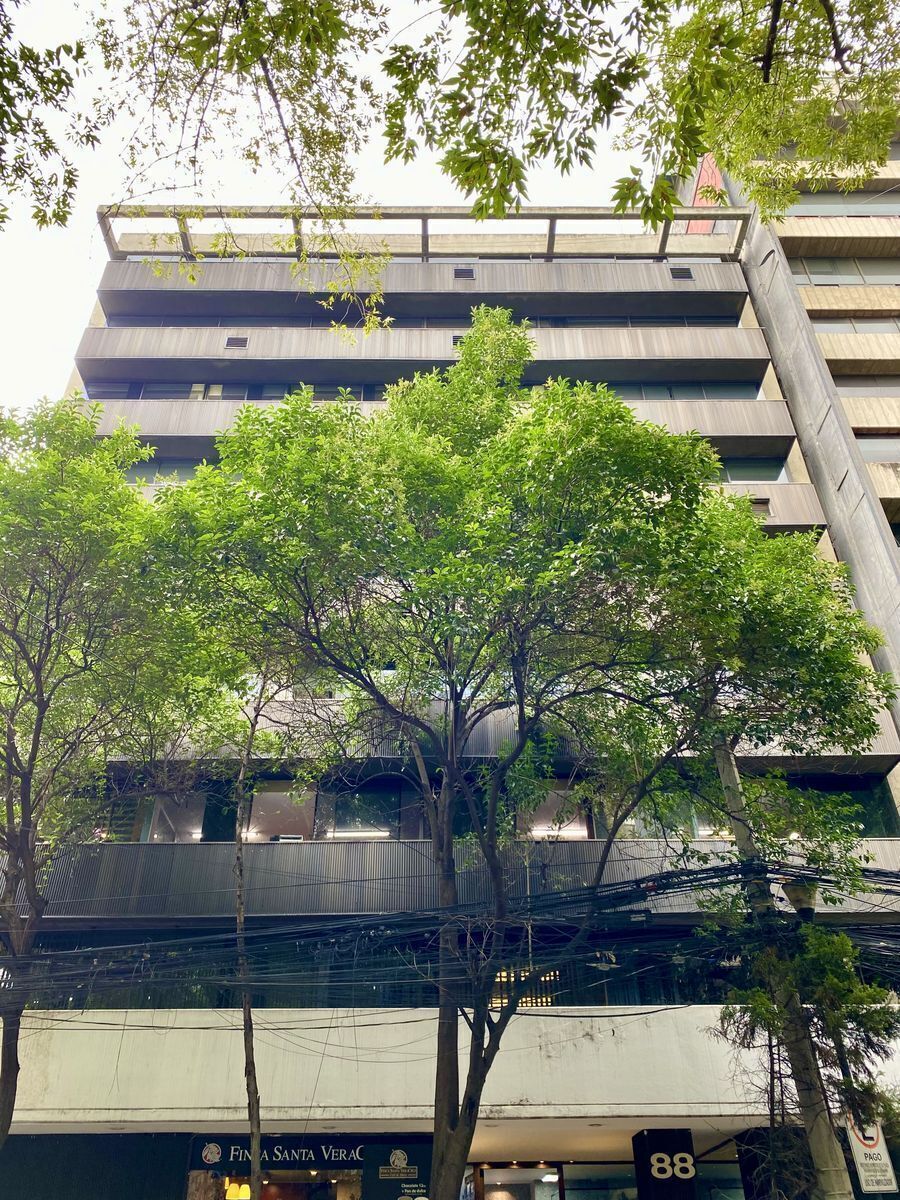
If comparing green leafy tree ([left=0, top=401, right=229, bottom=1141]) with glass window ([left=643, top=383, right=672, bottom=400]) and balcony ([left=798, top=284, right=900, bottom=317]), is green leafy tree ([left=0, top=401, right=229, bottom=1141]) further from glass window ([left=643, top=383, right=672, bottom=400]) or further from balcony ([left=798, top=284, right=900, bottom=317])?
balcony ([left=798, top=284, right=900, bottom=317])

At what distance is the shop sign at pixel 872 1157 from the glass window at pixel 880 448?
16506mm

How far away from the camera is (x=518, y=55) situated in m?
4.40

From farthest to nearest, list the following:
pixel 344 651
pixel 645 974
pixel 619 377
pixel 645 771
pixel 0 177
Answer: pixel 619 377 → pixel 645 974 → pixel 645 771 → pixel 344 651 → pixel 0 177

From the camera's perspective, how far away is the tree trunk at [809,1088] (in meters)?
7.98

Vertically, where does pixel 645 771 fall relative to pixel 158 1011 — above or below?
above

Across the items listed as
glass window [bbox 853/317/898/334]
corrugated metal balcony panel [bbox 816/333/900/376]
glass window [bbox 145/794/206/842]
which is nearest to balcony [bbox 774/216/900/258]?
glass window [bbox 853/317/898/334]

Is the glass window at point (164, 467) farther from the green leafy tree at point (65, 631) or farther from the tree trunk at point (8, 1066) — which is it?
the tree trunk at point (8, 1066)

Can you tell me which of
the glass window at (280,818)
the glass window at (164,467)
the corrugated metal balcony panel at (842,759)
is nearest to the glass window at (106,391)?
the glass window at (164,467)

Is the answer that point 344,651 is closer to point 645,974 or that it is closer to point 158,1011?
point 158,1011

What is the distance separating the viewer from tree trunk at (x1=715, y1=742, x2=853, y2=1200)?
7.98 metres

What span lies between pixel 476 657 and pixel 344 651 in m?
2.03

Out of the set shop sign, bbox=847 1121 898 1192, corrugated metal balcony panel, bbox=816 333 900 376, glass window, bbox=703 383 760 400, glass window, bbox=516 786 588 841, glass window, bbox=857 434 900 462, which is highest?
glass window, bbox=703 383 760 400

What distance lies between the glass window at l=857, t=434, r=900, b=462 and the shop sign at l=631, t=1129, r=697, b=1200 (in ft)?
54.1

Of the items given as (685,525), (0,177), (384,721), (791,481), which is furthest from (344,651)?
(791,481)
